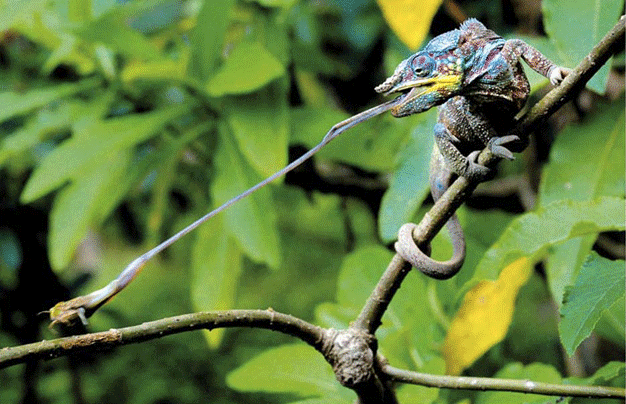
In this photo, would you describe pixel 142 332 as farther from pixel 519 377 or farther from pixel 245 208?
pixel 245 208

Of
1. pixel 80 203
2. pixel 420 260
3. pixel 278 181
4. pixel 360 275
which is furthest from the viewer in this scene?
pixel 80 203

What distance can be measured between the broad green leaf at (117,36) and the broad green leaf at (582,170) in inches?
32.1

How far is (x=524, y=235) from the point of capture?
3.02 ft

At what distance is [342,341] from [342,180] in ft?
3.27

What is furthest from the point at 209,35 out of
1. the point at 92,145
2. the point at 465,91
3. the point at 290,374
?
the point at 465,91

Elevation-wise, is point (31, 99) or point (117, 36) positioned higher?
point (117, 36)

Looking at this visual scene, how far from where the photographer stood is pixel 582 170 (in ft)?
3.57

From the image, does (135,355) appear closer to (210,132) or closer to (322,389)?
(210,132)

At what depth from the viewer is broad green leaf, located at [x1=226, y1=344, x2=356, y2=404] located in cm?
101

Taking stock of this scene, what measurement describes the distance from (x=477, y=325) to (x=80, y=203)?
2.88 ft

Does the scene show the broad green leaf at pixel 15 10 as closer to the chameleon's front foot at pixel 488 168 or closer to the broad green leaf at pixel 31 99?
the broad green leaf at pixel 31 99

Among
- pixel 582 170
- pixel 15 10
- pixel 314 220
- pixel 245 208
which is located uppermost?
pixel 15 10

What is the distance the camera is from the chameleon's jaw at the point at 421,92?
0.63 metres

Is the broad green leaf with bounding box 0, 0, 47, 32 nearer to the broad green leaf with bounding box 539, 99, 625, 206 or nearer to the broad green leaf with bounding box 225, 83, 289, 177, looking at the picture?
the broad green leaf with bounding box 225, 83, 289, 177
